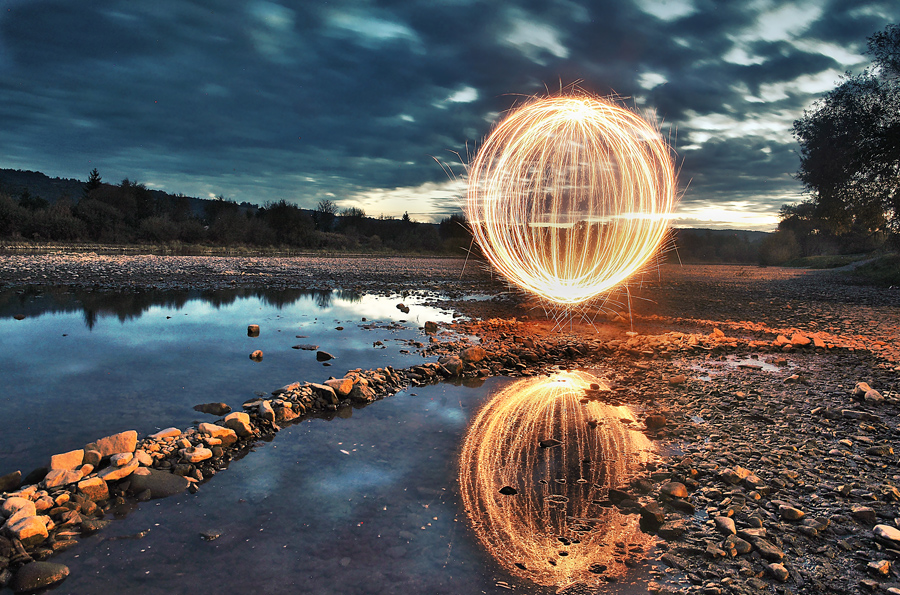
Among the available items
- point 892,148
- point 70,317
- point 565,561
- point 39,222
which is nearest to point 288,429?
point 565,561

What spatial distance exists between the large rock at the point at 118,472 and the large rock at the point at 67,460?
0.92 ft

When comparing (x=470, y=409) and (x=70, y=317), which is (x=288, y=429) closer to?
(x=470, y=409)

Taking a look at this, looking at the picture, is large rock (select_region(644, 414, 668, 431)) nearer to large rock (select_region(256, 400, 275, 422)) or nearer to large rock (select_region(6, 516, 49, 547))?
large rock (select_region(256, 400, 275, 422))

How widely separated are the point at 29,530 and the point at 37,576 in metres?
0.45

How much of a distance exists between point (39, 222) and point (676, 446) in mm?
68034

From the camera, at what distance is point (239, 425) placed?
198 inches

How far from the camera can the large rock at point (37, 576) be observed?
2.82 metres

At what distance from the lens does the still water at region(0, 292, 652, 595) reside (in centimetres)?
Answer: 300

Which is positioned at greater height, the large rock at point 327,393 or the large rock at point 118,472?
the large rock at point 327,393

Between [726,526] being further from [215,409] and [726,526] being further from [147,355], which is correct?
[147,355]

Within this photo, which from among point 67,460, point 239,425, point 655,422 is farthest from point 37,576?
point 655,422

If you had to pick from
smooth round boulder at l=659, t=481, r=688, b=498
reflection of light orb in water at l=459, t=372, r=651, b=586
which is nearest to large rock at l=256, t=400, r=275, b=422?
reflection of light orb in water at l=459, t=372, r=651, b=586

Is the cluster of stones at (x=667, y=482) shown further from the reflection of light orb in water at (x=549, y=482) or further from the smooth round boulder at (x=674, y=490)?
the reflection of light orb in water at (x=549, y=482)

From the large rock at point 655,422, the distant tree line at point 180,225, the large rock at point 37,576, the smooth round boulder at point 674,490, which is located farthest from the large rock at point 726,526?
the distant tree line at point 180,225
